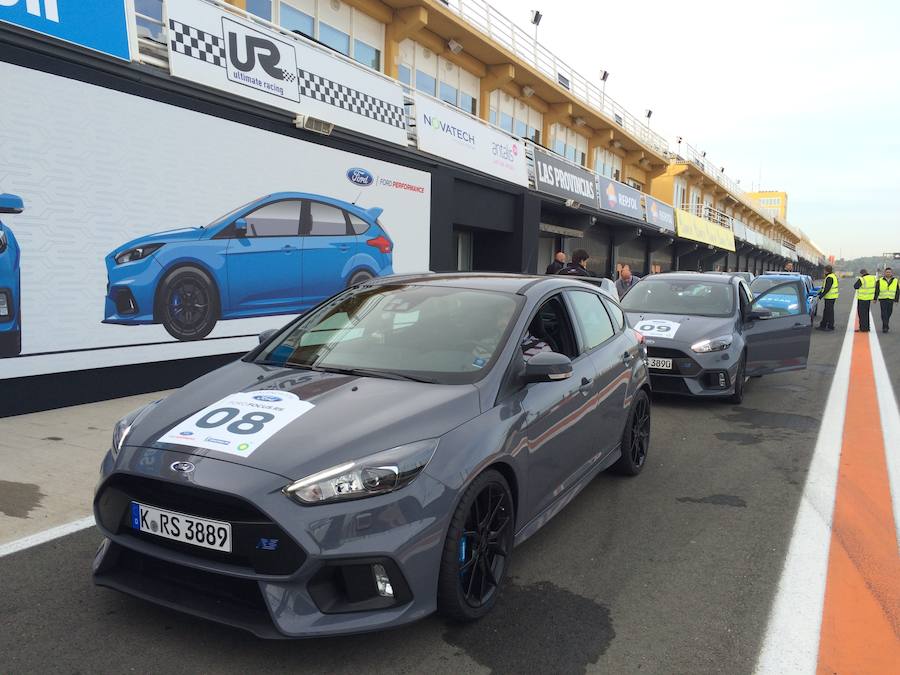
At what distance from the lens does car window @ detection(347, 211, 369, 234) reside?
1048 cm

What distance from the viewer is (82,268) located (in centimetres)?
676

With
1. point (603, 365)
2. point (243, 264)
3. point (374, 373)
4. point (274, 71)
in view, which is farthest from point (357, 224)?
point (374, 373)

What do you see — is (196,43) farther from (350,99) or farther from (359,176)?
(359,176)

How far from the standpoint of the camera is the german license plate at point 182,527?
2318 mm

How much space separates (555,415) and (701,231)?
3279 centimetres

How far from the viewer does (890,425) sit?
6.79 m

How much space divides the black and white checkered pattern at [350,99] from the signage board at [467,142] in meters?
0.77

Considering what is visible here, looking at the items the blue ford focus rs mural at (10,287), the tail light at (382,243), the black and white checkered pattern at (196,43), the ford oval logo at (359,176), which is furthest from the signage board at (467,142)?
the blue ford focus rs mural at (10,287)

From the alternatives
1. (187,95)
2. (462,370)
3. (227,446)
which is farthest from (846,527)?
(187,95)

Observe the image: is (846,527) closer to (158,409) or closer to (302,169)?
(158,409)

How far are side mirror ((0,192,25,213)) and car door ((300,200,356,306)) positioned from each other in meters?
3.79

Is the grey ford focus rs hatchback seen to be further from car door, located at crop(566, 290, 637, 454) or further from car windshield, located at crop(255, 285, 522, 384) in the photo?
car door, located at crop(566, 290, 637, 454)

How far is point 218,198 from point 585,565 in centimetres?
674

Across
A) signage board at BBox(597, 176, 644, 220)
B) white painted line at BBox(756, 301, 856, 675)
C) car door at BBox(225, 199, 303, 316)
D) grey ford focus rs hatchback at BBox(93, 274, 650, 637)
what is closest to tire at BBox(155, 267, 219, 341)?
car door at BBox(225, 199, 303, 316)
